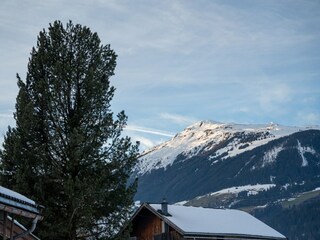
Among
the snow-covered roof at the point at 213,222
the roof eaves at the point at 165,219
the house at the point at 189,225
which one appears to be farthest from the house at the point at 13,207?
the snow-covered roof at the point at 213,222

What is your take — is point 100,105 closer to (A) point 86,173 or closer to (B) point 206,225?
(A) point 86,173

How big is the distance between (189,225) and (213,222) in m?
3.40

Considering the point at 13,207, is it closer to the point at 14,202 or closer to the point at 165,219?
the point at 14,202

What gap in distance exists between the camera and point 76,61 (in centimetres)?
2914

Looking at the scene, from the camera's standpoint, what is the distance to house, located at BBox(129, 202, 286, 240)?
41875 millimetres

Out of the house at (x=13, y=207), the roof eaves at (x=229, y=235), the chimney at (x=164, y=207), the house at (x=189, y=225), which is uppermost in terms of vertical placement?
the chimney at (x=164, y=207)

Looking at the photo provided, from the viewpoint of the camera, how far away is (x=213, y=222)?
45.5 metres

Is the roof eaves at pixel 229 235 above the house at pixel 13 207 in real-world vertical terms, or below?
above

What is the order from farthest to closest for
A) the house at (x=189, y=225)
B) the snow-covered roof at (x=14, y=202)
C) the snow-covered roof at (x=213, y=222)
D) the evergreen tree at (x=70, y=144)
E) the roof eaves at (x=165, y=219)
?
the snow-covered roof at (x=213, y=222) → the house at (x=189, y=225) → the roof eaves at (x=165, y=219) → the evergreen tree at (x=70, y=144) → the snow-covered roof at (x=14, y=202)

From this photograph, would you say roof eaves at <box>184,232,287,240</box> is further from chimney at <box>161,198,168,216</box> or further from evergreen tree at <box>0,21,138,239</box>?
evergreen tree at <box>0,21,138,239</box>

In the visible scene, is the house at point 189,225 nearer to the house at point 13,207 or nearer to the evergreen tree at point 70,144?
the evergreen tree at point 70,144

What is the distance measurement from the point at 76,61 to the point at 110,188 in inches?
259

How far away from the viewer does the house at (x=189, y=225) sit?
4188 cm

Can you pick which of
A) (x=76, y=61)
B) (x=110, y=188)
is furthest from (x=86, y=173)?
(x=76, y=61)
